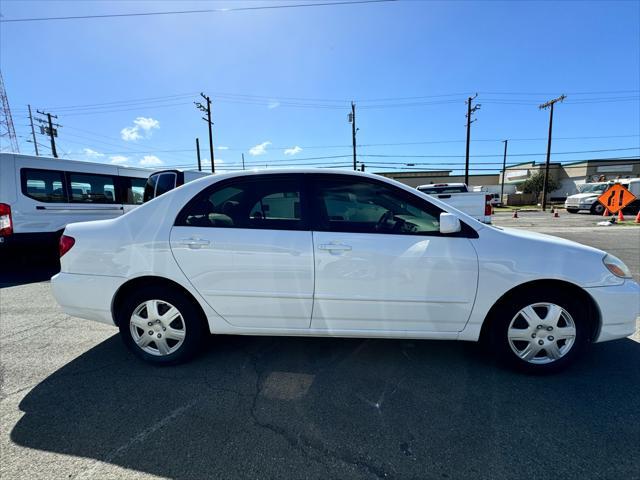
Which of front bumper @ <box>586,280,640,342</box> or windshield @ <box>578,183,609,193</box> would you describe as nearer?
front bumper @ <box>586,280,640,342</box>

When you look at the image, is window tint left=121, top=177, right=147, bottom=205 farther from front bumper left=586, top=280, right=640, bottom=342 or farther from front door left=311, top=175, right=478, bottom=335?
front bumper left=586, top=280, right=640, bottom=342

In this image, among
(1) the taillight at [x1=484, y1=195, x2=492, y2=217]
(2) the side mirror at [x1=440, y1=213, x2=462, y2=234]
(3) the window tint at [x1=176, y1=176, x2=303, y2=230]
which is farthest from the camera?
(1) the taillight at [x1=484, y1=195, x2=492, y2=217]

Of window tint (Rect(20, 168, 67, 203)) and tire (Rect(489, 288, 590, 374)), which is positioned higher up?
window tint (Rect(20, 168, 67, 203))

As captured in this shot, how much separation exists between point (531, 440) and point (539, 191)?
55.2 m

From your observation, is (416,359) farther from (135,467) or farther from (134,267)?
(134,267)

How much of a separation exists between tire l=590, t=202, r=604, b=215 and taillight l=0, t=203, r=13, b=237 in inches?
1066

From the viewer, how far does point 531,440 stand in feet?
6.15

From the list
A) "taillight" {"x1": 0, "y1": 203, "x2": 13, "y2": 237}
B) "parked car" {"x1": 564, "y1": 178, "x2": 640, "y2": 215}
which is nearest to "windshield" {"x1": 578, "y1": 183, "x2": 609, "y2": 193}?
"parked car" {"x1": 564, "y1": 178, "x2": 640, "y2": 215}

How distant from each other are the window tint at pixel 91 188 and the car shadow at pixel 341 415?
5.72 meters

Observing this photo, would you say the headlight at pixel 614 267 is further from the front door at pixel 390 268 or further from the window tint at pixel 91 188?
the window tint at pixel 91 188

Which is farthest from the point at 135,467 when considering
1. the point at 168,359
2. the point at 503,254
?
the point at 503,254

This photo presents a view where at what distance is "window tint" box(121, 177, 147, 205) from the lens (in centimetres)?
814

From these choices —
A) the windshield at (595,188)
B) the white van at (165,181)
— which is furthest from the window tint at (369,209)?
the windshield at (595,188)

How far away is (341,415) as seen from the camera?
6.87 feet
